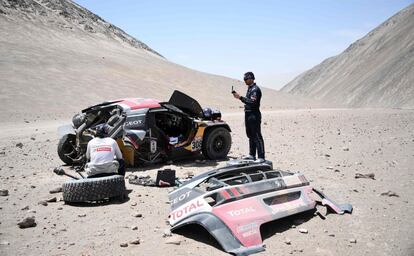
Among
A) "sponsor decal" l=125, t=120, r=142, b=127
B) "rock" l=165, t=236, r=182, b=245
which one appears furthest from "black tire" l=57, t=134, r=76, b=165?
"rock" l=165, t=236, r=182, b=245

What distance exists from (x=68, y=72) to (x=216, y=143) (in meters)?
32.8

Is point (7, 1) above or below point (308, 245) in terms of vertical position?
above

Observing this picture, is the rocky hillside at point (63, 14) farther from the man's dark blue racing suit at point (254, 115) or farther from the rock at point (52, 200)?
the rock at point (52, 200)

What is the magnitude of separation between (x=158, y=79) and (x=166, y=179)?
40.1 metres

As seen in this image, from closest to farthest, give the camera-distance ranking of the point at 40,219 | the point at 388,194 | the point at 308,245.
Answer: the point at 308,245
the point at 40,219
the point at 388,194

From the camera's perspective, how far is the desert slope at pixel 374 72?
63469mm

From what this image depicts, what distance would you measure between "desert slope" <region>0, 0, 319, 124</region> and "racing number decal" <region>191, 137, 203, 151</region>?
Result: 17418mm

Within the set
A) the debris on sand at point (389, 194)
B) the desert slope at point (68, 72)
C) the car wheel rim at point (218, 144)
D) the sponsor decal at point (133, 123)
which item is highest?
the desert slope at point (68, 72)

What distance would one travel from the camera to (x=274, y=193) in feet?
17.8

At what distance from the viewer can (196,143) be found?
9.51 meters

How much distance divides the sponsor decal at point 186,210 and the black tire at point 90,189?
4.74 ft

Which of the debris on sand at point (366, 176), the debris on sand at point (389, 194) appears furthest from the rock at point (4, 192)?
the debris on sand at point (366, 176)

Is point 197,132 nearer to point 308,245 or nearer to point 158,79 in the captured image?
point 308,245

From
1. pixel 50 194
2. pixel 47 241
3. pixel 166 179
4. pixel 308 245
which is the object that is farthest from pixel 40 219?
pixel 308 245
